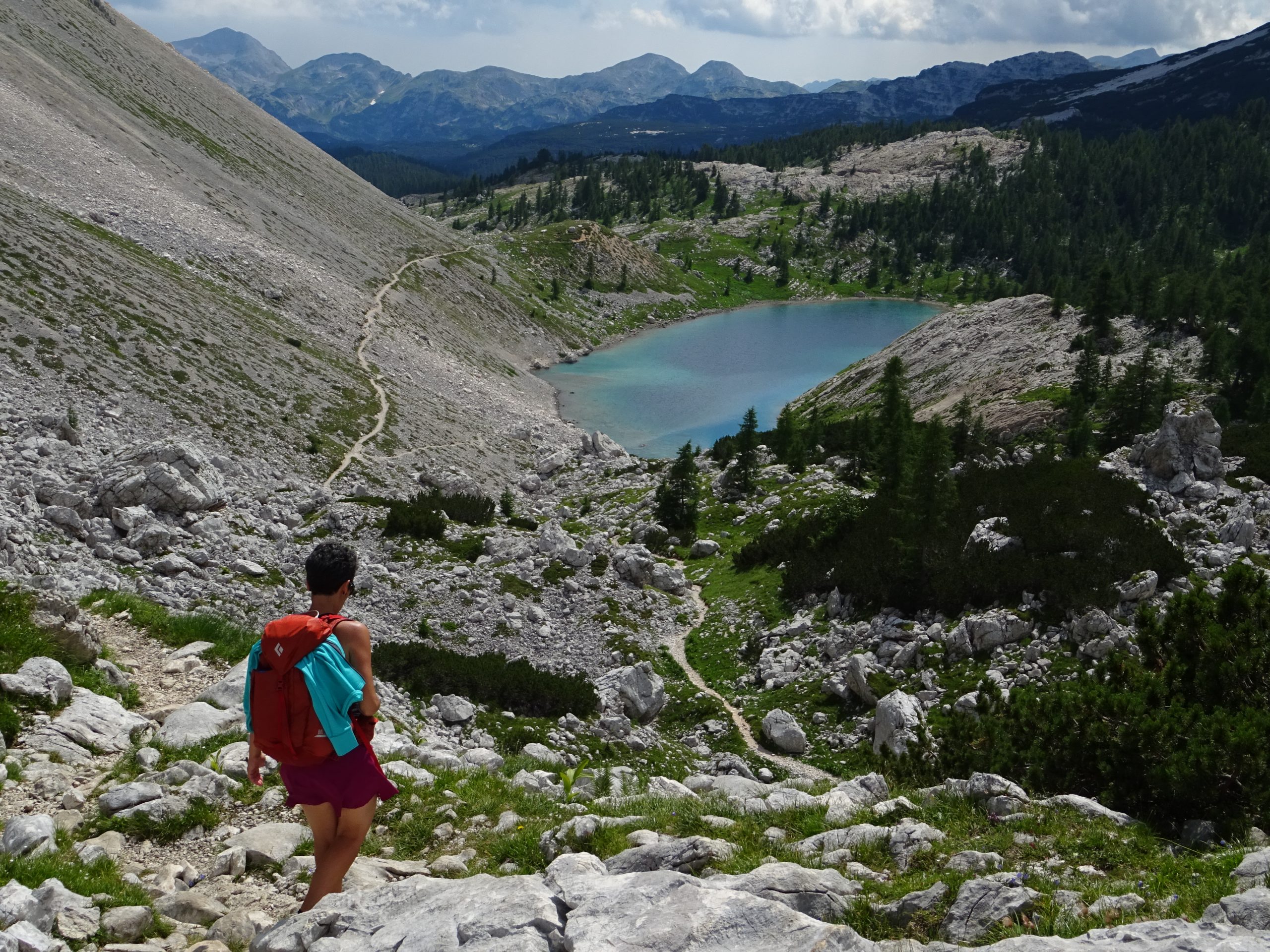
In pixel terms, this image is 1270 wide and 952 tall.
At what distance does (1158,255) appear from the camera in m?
163

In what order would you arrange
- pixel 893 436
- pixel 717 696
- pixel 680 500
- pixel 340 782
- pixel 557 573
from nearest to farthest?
pixel 340 782
pixel 717 696
pixel 557 573
pixel 893 436
pixel 680 500

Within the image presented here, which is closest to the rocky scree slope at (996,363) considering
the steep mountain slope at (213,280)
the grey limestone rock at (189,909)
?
the steep mountain slope at (213,280)

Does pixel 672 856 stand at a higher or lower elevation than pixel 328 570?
lower

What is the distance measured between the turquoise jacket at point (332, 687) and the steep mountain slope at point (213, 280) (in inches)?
1461

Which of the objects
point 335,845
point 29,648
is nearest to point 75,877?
point 335,845

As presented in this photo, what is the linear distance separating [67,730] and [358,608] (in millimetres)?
18121

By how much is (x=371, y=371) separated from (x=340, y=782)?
67704 mm

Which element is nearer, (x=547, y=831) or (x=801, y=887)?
(x=801, y=887)

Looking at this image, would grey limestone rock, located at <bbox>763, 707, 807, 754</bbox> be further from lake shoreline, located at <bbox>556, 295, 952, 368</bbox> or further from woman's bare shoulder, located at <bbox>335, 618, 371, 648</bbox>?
lake shoreline, located at <bbox>556, 295, 952, 368</bbox>

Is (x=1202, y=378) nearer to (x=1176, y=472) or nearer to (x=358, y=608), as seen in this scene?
(x=1176, y=472)

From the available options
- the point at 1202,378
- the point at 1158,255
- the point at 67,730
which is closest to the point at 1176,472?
the point at 1202,378

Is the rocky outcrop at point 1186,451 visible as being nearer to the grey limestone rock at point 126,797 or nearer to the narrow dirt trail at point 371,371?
the grey limestone rock at point 126,797

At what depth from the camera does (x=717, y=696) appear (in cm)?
3025

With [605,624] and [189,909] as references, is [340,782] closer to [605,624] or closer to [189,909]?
[189,909]
